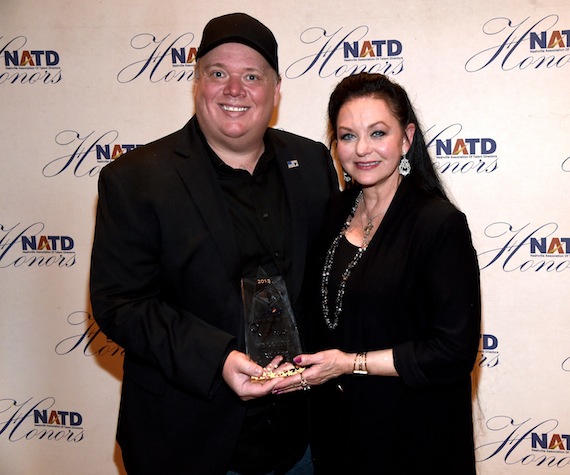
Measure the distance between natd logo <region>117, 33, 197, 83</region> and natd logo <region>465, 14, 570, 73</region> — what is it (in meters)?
1.43

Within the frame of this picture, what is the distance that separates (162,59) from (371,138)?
1.61 meters

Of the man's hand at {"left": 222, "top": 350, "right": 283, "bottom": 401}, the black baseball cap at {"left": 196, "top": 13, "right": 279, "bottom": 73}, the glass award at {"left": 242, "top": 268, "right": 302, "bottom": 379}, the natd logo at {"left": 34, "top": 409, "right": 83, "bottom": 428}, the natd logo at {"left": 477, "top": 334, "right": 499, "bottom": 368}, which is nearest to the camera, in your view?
the man's hand at {"left": 222, "top": 350, "right": 283, "bottom": 401}

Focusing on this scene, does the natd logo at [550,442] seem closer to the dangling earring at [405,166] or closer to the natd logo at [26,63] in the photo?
the dangling earring at [405,166]

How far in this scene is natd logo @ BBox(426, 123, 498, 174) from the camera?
3.09 m

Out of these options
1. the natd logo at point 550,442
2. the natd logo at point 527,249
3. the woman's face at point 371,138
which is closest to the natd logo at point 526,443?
the natd logo at point 550,442

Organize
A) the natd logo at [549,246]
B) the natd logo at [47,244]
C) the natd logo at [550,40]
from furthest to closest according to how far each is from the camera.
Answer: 1. the natd logo at [47,244]
2. the natd logo at [549,246]
3. the natd logo at [550,40]

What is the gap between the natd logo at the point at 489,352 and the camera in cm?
319

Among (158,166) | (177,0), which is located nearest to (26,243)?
(177,0)

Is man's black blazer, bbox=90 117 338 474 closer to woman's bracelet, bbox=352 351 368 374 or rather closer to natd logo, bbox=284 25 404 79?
woman's bracelet, bbox=352 351 368 374

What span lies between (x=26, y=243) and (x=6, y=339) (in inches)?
21.8

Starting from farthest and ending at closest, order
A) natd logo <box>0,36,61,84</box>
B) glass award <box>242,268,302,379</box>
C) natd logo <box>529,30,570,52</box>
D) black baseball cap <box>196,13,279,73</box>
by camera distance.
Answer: natd logo <box>0,36,61,84</box> < natd logo <box>529,30,570,52</box> < black baseball cap <box>196,13,279,73</box> < glass award <box>242,268,302,379</box>

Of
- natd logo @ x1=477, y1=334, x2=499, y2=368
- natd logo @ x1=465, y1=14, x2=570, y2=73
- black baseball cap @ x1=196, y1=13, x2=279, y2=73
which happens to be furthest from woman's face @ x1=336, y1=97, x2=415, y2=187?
natd logo @ x1=477, y1=334, x2=499, y2=368

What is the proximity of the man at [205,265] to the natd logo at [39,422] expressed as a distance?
1.50 meters

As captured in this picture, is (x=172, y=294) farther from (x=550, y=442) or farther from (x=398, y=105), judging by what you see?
(x=550, y=442)
